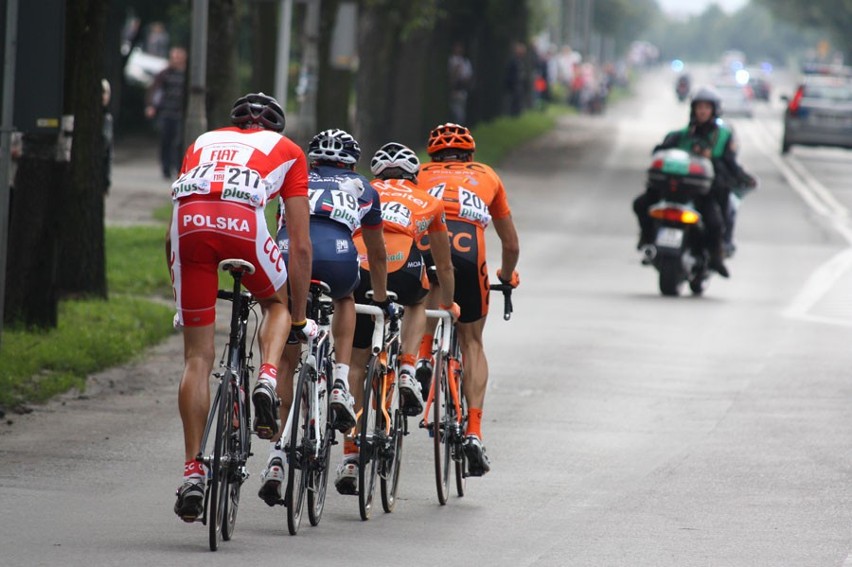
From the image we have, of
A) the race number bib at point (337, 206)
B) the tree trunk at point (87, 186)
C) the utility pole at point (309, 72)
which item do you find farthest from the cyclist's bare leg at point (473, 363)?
the utility pole at point (309, 72)

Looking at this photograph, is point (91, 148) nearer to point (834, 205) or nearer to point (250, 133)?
point (250, 133)

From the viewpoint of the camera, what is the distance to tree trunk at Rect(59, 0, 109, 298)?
50.3 ft

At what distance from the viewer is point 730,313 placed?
1845 centimetres

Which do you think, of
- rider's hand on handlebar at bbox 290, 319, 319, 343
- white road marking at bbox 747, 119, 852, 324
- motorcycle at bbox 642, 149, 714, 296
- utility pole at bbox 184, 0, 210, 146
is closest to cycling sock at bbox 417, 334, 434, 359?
rider's hand on handlebar at bbox 290, 319, 319, 343

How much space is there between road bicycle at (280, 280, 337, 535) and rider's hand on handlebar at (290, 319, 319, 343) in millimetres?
31

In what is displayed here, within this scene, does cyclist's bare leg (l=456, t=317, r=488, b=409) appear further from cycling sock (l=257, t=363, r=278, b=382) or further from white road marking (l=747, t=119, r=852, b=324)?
white road marking (l=747, t=119, r=852, b=324)

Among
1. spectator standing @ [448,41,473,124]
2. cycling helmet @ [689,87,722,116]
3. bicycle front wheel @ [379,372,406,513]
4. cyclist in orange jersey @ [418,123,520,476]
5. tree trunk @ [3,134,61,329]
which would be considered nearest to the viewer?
bicycle front wheel @ [379,372,406,513]

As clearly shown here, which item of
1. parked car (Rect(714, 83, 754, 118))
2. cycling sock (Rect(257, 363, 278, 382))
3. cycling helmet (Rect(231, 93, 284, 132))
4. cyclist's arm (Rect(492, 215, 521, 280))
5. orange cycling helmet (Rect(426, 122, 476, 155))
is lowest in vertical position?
parked car (Rect(714, 83, 754, 118))

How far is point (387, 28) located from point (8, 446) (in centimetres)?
2399

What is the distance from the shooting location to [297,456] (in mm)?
8070

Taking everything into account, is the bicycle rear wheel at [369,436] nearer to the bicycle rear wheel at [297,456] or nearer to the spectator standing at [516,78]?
the bicycle rear wheel at [297,456]

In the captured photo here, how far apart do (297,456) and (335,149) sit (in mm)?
1510

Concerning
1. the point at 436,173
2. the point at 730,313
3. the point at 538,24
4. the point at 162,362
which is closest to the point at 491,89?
the point at 538,24

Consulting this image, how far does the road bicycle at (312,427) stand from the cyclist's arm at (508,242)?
74.9 inches
